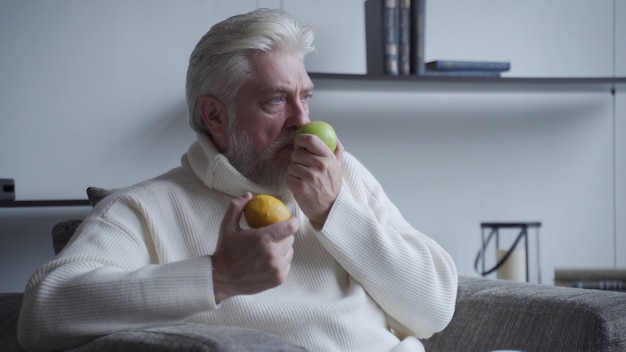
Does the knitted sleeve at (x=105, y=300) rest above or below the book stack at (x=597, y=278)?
above

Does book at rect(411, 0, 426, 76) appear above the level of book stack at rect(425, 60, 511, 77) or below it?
above

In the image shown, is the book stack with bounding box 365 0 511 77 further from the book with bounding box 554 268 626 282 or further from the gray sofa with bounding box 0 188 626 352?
the gray sofa with bounding box 0 188 626 352

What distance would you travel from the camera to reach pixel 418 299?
61.2 inches

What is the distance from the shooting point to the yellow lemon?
1.32 meters

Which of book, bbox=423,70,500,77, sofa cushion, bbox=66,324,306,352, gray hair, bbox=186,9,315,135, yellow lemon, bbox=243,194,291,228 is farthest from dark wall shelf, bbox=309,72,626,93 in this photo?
sofa cushion, bbox=66,324,306,352

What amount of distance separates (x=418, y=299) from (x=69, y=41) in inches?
55.3

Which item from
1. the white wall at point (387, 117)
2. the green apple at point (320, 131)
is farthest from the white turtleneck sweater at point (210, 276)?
the white wall at point (387, 117)

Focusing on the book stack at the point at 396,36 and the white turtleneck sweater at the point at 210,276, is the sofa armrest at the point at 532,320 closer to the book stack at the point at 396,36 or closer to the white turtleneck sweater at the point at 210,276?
the white turtleneck sweater at the point at 210,276

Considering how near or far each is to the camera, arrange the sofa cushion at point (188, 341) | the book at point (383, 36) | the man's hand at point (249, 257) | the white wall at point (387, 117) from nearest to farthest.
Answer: the sofa cushion at point (188, 341) < the man's hand at point (249, 257) < the white wall at point (387, 117) < the book at point (383, 36)

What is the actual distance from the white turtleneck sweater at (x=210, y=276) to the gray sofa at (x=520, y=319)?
0.11 metres

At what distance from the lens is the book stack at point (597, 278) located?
247cm

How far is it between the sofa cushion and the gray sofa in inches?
3.7

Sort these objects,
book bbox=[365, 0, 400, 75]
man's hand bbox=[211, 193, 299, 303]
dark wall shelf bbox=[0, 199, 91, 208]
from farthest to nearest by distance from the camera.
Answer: book bbox=[365, 0, 400, 75]
dark wall shelf bbox=[0, 199, 91, 208]
man's hand bbox=[211, 193, 299, 303]

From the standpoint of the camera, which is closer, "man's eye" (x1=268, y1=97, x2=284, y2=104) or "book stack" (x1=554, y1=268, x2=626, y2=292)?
"man's eye" (x1=268, y1=97, x2=284, y2=104)
